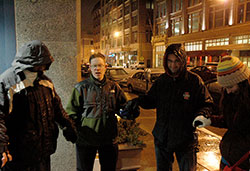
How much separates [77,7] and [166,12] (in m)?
51.3

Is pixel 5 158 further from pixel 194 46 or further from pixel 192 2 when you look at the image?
pixel 192 2

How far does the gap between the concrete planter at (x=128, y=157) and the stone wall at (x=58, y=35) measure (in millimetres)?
786

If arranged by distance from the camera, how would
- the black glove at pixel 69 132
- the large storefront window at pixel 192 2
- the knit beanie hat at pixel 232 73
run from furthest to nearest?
the large storefront window at pixel 192 2 < the black glove at pixel 69 132 < the knit beanie hat at pixel 232 73

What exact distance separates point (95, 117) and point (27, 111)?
0.94 meters

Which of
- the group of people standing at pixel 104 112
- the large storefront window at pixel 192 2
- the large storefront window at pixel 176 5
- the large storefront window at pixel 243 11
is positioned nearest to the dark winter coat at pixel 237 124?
the group of people standing at pixel 104 112

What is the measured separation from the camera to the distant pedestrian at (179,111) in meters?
2.71

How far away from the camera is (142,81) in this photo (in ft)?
48.3

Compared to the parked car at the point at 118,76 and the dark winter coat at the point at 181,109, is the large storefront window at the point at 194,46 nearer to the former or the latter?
the parked car at the point at 118,76

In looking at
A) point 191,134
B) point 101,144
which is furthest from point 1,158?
point 191,134

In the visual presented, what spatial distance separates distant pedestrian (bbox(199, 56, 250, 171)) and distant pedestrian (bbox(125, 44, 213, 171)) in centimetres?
34

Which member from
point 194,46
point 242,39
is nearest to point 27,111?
point 242,39

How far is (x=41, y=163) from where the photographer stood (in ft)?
7.74

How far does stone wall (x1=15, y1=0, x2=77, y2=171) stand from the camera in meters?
3.45

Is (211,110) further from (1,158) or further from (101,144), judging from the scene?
(1,158)
